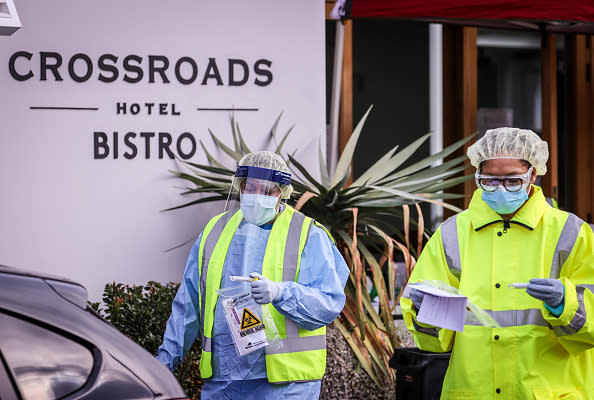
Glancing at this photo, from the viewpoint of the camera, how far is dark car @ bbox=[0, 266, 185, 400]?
230 cm

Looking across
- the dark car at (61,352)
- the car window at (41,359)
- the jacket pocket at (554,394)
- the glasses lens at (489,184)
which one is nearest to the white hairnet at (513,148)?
the glasses lens at (489,184)

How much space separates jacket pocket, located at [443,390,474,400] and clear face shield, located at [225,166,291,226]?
1.11 m

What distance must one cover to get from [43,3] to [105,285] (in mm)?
2034

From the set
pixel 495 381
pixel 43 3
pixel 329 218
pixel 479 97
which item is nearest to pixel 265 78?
pixel 329 218

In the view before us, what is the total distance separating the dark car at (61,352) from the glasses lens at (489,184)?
1790 millimetres

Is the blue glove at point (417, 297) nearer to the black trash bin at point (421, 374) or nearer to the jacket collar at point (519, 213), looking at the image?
the jacket collar at point (519, 213)

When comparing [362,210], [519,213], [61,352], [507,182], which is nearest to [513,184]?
[507,182]

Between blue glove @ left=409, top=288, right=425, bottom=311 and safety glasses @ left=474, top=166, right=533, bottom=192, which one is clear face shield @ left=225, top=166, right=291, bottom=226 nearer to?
blue glove @ left=409, top=288, right=425, bottom=311

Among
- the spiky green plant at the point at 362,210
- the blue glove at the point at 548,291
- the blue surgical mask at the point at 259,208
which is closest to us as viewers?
the blue glove at the point at 548,291

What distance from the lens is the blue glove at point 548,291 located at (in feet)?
11.3

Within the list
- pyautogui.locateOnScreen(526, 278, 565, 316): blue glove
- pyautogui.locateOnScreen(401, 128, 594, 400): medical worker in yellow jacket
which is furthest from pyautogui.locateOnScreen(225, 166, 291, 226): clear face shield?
pyautogui.locateOnScreen(526, 278, 565, 316): blue glove

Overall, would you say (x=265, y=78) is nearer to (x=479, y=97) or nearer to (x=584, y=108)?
(x=479, y=97)

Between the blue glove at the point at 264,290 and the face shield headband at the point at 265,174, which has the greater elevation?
the face shield headband at the point at 265,174

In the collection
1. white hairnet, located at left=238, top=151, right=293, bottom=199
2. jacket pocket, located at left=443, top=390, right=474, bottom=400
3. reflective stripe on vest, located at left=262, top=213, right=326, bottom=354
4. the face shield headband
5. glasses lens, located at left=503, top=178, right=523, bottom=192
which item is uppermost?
white hairnet, located at left=238, top=151, right=293, bottom=199
